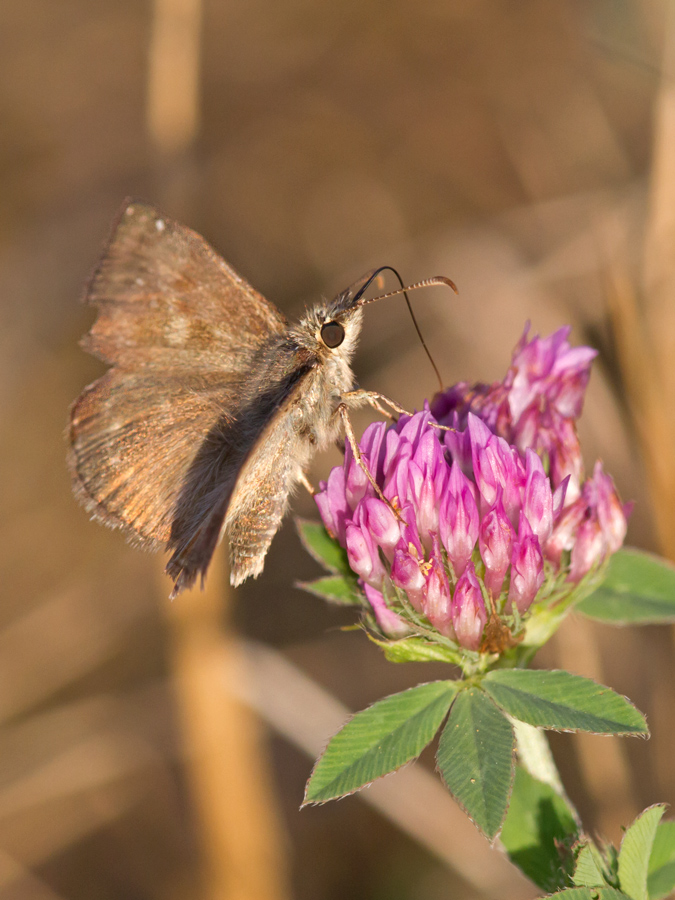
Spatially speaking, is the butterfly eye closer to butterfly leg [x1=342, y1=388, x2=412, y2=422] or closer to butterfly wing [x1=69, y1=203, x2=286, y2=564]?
butterfly leg [x1=342, y1=388, x2=412, y2=422]

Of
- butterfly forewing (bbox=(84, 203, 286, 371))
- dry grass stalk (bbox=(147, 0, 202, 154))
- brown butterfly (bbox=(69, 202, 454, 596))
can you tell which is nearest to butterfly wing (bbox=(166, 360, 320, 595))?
brown butterfly (bbox=(69, 202, 454, 596))

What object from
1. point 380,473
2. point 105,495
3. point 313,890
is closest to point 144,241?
point 105,495

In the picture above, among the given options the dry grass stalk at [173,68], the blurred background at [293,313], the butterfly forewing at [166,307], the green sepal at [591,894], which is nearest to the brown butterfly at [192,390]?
the butterfly forewing at [166,307]

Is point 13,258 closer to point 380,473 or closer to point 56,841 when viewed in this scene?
point 56,841

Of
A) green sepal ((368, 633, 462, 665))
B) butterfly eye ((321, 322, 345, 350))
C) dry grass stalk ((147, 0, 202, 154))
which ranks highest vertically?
dry grass stalk ((147, 0, 202, 154))

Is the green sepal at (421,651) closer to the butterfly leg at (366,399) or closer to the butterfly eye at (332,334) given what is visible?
the butterfly leg at (366,399)

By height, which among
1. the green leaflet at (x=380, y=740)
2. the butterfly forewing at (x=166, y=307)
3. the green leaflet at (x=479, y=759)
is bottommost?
the green leaflet at (x=479, y=759)

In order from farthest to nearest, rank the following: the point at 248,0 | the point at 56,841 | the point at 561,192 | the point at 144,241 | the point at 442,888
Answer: the point at 248,0
the point at 561,192
the point at 56,841
the point at 442,888
the point at 144,241
